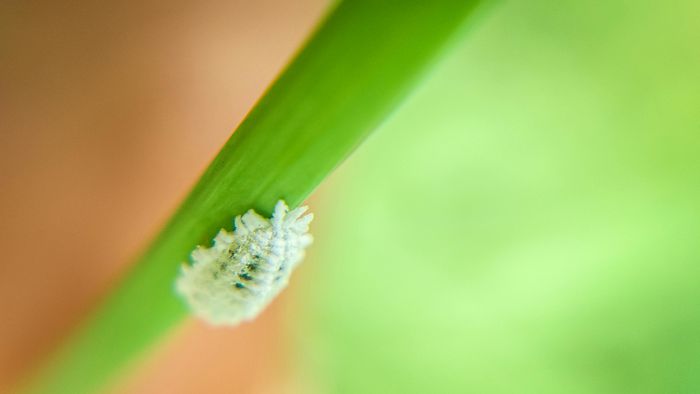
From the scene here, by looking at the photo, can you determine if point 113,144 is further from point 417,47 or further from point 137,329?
point 417,47

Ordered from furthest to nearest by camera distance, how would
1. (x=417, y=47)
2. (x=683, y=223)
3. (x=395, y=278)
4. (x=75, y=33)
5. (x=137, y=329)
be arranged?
1. (x=395, y=278)
2. (x=683, y=223)
3. (x=75, y=33)
4. (x=137, y=329)
5. (x=417, y=47)

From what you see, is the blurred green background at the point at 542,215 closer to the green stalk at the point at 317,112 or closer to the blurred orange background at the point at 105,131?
the blurred orange background at the point at 105,131

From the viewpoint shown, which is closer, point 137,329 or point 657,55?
point 137,329

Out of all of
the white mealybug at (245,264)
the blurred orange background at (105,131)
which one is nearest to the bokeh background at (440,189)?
the blurred orange background at (105,131)

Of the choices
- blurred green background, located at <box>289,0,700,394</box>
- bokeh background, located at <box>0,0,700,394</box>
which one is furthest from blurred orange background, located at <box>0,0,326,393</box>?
blurred green background, located at <box>289,0,700,394</box>

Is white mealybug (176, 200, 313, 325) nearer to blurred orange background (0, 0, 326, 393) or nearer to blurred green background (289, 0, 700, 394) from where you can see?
blurred orange background (0, 0, 326, 393)

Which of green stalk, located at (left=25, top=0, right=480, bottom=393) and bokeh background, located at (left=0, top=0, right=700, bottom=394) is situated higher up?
bokeh background, located at (left=0, top=0, right=700, bottom=394)

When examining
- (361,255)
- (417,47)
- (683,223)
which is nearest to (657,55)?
A: (683,223)
